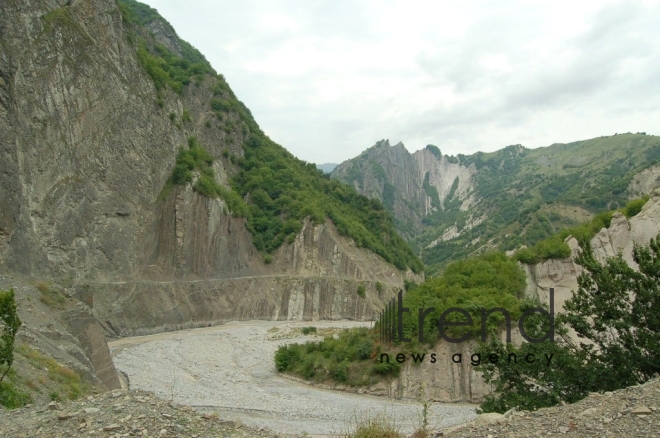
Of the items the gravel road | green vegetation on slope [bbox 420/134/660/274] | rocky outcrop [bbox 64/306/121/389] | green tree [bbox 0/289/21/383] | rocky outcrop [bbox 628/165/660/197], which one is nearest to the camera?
green tree [bbox 0/289/21/383]

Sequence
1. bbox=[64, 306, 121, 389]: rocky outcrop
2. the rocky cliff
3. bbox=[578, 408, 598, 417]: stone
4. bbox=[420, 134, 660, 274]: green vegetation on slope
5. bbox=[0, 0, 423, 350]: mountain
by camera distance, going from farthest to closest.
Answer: bbox=[420, 134, 660, 274]: green vegetation on slope
bbox=[0, 0, 423, 350]: mountain
the rocky cliff
bbox=[64, 306, 121, 389]: rocky outcrop
bbox=[578, 408, 598, 417]: stone

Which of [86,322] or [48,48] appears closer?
[86,322]

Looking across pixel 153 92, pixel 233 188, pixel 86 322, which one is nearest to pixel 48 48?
pixel 153 92

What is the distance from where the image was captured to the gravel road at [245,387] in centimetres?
2331

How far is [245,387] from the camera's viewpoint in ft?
103

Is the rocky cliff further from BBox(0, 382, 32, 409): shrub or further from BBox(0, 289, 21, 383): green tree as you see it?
BBox(0, 289, 21, 383): green tree

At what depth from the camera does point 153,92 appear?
64562 millimetres

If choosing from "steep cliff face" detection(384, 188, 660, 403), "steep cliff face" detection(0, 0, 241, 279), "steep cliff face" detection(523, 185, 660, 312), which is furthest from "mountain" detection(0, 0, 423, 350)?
"steep cliff face" detection(523, 185, 660, 312)

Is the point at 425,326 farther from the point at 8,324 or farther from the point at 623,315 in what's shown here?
the point at 8,324

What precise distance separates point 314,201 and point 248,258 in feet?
61.7

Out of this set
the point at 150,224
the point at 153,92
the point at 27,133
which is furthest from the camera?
the point at 153,92

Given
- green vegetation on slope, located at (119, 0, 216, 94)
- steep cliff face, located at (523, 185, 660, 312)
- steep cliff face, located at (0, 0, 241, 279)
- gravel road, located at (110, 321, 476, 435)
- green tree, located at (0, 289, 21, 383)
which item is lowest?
gravel road, located at (110, 321, 476, 435)

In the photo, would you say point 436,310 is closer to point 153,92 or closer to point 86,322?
point 86,322

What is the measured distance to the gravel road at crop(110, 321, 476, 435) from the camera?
76.5ft
